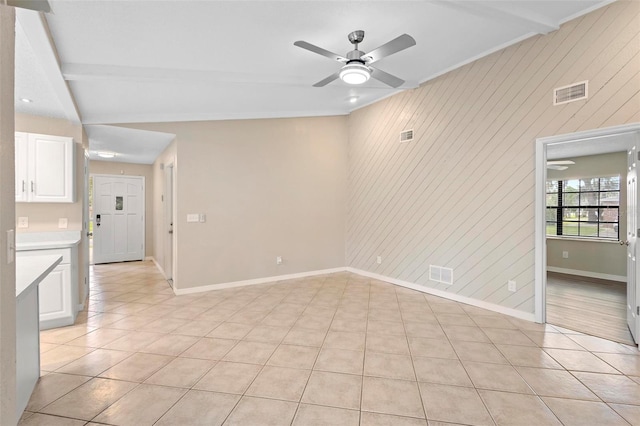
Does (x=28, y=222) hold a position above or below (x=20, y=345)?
above

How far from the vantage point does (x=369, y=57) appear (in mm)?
2908

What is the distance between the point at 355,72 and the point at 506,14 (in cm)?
146

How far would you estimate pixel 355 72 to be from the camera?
3008 mm

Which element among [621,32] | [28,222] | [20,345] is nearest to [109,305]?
[28,222]

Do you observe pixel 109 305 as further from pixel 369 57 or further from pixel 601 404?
pixel 601 404

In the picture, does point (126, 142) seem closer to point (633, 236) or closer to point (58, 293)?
point (58, 293)

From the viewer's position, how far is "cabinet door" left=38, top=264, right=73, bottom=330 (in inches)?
136

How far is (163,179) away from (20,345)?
179 inches

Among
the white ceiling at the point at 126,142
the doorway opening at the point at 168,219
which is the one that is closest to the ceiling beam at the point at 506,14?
the white ceiling at the point at 126,142

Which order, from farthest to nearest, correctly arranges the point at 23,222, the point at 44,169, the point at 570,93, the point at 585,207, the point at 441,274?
the point at 585,207
the point at 441,274
the point at 23,222
the point at 44,169
the point at 570,93

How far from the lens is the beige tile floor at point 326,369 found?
2045 mm

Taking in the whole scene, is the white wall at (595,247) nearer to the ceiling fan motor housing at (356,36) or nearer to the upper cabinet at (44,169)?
the ceiling fan motor housing at (356,36)

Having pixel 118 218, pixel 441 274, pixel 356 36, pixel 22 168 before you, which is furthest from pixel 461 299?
pixel 118 218

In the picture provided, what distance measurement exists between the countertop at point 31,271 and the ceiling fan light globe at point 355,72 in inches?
110
